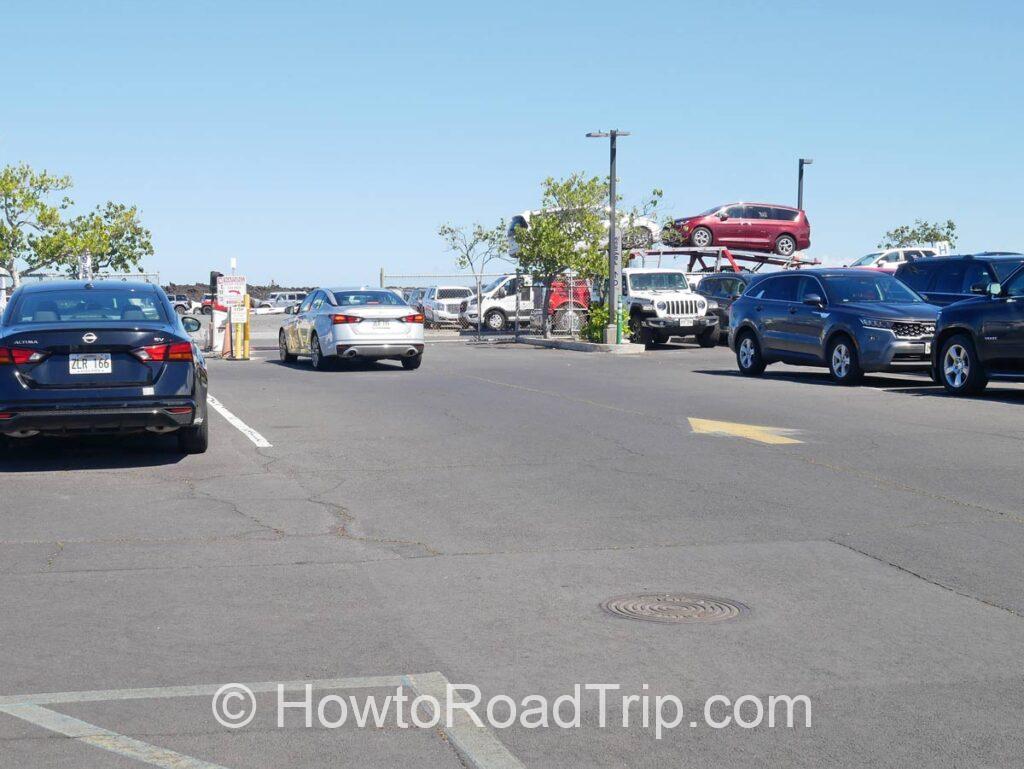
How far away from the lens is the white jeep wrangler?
33781mm

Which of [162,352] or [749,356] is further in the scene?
[749,356]

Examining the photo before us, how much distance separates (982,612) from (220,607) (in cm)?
362

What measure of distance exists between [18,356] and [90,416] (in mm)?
767

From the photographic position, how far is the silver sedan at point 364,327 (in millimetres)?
23922

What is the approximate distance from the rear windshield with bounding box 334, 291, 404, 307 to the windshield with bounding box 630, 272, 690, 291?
11.9 meters

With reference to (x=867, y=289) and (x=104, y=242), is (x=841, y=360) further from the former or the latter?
(x=104, y=242)

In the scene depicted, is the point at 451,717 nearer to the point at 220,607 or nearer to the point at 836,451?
the point at 220,607

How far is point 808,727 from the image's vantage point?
455 centimetres

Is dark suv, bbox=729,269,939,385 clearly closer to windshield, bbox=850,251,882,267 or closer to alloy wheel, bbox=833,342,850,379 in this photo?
Answer: alloy wheel, bbox=833,342,850,379

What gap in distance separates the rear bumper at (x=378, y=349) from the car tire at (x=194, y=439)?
39.0 ft

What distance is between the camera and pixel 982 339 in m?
17.0

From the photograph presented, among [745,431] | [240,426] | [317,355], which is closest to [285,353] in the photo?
[317,355]

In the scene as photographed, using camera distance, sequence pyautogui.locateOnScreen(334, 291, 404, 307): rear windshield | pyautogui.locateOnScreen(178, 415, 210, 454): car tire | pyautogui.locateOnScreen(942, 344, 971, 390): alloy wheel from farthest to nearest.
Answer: pyautogui.locateOnScreen(334, 291, 404, 307): rear windshield, pyautogui.locateOnScreen(942, 344, 971, 390): alloy wheel, pyautogui.locateOnScreen(178, 415, 210, 454): car tire

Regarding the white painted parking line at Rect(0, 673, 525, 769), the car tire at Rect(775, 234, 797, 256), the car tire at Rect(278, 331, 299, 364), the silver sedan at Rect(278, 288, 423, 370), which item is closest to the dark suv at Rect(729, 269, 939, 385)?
the silver sedan at Rect(278, 288, 423, 370)
